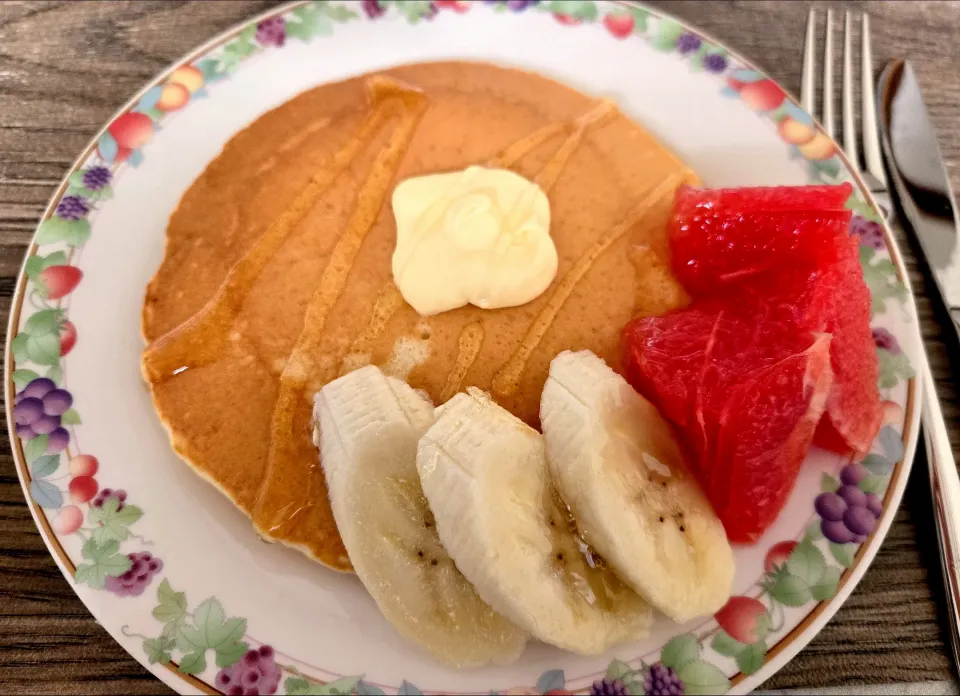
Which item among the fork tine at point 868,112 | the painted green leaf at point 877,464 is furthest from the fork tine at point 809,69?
the painted green leaf at point 877,464

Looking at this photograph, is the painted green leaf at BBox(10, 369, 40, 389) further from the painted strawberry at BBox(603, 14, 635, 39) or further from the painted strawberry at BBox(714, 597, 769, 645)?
the painted strawberry at BBox(603, 14, 635, 39)

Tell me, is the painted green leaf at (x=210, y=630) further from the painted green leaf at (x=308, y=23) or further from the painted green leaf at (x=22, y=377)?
the painted green leaf at (x=308, y=23)

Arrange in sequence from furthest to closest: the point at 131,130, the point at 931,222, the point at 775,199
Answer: the point at 931,222
the point at 131,130
the point at 775,199

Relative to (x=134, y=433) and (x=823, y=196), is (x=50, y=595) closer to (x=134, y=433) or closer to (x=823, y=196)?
(x=134, y=433)

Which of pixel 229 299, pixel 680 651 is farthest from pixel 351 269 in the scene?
pixel 680 651

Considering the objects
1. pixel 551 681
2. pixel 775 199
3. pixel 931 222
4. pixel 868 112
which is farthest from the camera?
pixel 868 112

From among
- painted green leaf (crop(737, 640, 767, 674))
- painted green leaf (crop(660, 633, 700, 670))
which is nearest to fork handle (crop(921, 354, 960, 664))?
painted green leaf (crop(737, 640, 767, 674))

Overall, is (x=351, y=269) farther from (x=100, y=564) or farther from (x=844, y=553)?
(x=844, y=553)
